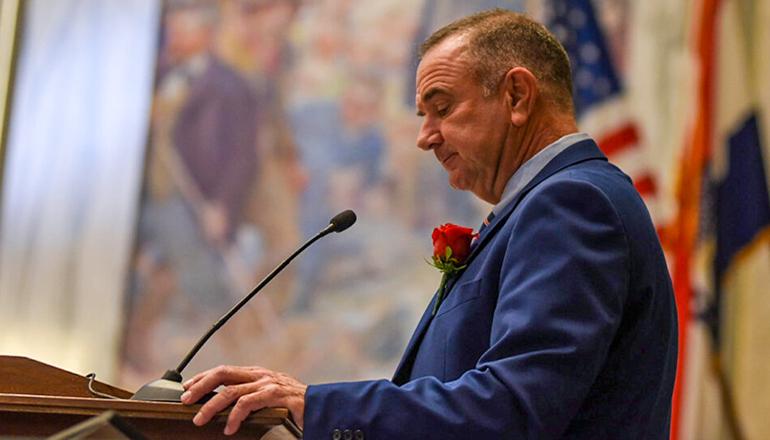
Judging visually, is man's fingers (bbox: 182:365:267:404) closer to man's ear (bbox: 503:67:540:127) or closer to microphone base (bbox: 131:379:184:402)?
microphone base (bbox: 131:379:184:402)

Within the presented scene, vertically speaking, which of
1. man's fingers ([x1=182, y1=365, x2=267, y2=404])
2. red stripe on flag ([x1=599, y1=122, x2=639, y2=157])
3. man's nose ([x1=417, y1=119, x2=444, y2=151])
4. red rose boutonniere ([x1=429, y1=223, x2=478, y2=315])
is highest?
red stripe on flag ([x1=599, y1=122, x2=639, y2=157])

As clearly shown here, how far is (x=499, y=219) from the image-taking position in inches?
106

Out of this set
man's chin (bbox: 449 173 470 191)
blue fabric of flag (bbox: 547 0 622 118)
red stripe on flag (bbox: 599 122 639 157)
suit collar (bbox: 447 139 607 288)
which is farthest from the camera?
blue fabric of flag (bbox: 547 0 622 118)

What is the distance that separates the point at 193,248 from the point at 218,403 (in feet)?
18.4

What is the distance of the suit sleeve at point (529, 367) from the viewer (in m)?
2.21

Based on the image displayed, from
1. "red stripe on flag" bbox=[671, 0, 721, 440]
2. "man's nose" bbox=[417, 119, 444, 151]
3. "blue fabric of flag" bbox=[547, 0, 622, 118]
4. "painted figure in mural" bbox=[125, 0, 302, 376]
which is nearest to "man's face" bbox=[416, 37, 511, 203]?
"man's nose" bbox=[417, 119, 444, 151]

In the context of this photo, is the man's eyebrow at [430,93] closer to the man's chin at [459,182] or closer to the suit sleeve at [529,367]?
the man's chin at [459,182]

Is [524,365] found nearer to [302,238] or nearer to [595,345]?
[595,345]

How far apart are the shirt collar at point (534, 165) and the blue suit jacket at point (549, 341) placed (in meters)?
0.08

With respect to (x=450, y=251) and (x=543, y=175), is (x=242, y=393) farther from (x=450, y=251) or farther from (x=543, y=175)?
(x=543, y=175)

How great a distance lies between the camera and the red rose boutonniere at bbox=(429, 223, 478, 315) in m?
2.77

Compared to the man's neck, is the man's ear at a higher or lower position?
higher

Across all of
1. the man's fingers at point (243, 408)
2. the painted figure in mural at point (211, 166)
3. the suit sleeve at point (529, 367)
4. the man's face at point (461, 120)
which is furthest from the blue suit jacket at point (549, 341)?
the painted figure in mural at point (211, 166)

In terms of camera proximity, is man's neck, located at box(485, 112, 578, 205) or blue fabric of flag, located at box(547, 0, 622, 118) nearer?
man's neck, located at box(485, 112, 578, 205)
